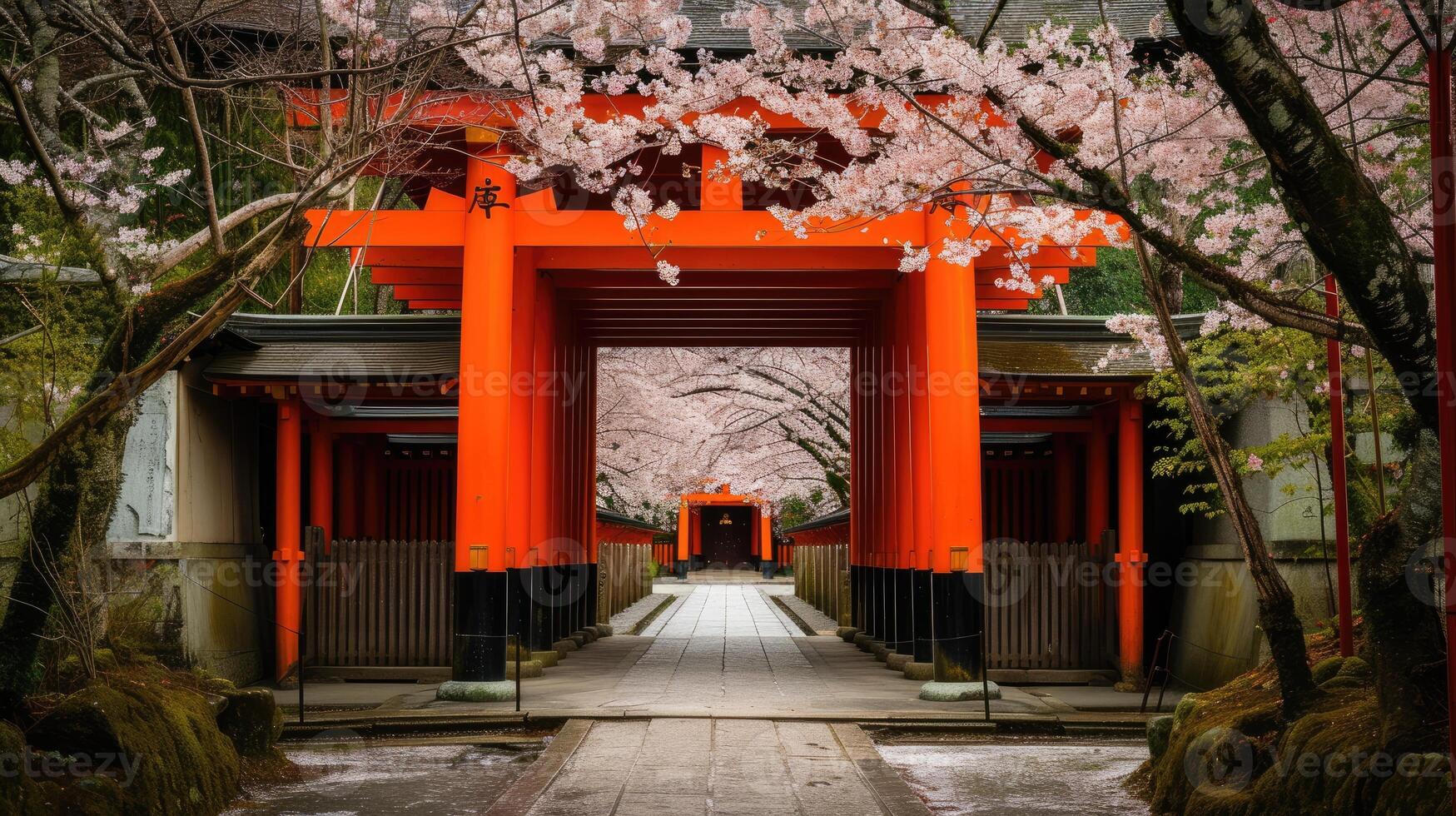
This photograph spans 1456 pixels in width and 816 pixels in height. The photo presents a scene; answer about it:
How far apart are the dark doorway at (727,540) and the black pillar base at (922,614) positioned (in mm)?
40470

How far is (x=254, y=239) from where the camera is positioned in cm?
681

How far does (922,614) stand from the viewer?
1362 cm

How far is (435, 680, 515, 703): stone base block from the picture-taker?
37.5 feet

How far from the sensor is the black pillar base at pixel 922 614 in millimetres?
13375

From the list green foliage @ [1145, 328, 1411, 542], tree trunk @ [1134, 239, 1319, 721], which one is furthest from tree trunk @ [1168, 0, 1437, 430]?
green foliage @ [1145, 328, 1411, 542]

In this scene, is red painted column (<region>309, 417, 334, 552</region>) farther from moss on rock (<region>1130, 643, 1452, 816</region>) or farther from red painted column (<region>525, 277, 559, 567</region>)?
moss on rock (<region>1130, 643, 1452, 816</region>)

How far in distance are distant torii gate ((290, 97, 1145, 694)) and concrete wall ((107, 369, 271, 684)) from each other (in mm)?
650

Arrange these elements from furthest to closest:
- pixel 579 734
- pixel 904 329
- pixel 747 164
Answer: pixel 904 329, pixel 579 734, pixel 747 164

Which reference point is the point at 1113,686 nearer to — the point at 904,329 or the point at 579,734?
the point at 904,329

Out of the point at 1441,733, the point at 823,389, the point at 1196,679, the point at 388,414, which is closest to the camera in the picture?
the point at 1441,733

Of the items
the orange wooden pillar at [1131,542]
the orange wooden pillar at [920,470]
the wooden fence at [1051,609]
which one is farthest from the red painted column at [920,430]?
the orange wooden pillar at [1131,542]

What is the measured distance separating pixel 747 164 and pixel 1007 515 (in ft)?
34.0

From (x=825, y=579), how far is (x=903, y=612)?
439 inches

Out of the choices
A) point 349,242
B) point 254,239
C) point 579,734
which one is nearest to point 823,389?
point 349,242
